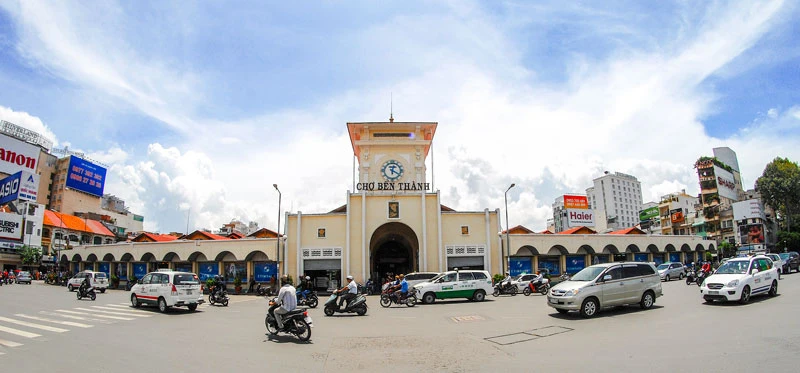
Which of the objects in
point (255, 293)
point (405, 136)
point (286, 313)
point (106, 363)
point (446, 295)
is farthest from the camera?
point (405, 136)

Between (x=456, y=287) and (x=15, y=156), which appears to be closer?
(x=456, y=287)

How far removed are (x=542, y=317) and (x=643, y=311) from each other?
330cm

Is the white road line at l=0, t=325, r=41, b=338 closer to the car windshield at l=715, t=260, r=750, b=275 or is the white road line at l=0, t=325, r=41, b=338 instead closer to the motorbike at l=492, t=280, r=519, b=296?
the motorbike at l=492, t=280, r=519, b=296

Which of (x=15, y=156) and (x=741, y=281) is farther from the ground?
(x=15, y=156)

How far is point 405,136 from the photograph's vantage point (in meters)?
37.7

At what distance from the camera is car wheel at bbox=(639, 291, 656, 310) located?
47.6 ft

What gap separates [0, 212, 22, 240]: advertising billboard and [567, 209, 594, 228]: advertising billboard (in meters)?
63.2

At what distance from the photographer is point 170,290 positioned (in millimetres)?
17484

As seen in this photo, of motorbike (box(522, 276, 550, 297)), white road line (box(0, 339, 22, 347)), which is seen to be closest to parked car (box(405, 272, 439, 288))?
motorbike (box(522, 276, 550, 297))

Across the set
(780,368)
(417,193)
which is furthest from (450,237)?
(780,368)

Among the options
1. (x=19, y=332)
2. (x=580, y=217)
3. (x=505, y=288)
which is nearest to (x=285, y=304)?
(x=19, y=332)

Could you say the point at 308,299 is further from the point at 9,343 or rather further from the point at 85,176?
the point at 85,176

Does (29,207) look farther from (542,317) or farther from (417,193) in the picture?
(542,317)

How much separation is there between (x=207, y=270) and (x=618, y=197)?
121 metres
